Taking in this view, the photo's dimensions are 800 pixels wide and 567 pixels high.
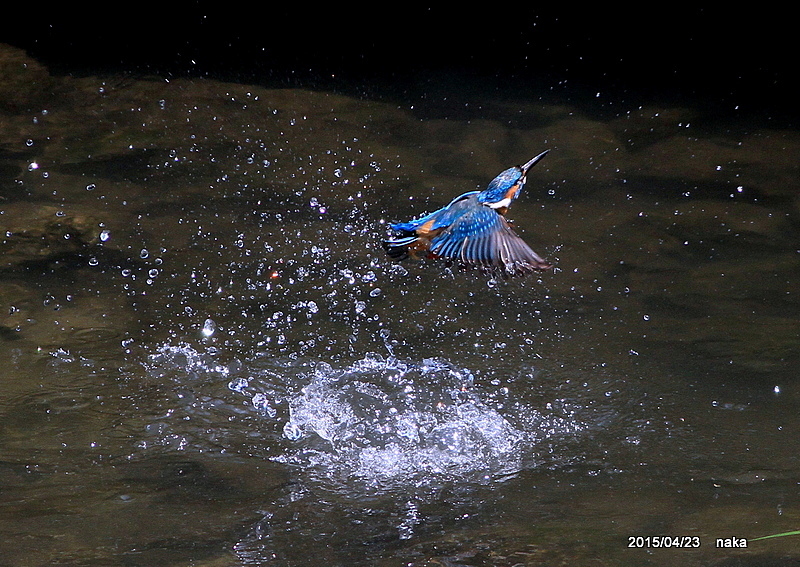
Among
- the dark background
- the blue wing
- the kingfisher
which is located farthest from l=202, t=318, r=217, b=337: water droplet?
the dark background

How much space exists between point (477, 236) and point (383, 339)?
784 millimetres

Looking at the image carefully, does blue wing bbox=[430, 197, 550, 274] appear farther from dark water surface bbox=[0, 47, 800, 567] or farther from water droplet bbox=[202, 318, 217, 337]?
water droplet bbox=[202, 318, 217, 337]

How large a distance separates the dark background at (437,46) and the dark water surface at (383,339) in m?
0.47

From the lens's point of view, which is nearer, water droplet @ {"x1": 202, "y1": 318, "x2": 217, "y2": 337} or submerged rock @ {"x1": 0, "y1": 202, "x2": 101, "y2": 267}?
water droplet @ {"x1": 202, "y1": 318, "x2": 217, "y2": 337}

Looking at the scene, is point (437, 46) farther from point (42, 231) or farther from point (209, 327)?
point (209, 327)

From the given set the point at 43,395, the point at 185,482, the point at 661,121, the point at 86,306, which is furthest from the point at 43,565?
the point at 661,121

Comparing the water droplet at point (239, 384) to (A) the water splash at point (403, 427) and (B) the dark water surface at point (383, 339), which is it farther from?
(A) the water splash at point (403, 427)

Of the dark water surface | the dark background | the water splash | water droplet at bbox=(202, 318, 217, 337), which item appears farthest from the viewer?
the dark background

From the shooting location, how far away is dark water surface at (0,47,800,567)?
2566 mm

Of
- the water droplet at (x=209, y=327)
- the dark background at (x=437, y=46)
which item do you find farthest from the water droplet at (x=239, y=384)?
the dark background at (x=437, y=46)

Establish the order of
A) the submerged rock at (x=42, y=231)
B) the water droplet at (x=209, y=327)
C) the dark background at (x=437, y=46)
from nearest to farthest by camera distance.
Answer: the water droplet at (x=209, y=327), the submerged rock at (x=42, y=231), the dark background at (x=437, y=46)

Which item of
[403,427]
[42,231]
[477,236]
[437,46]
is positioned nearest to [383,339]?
[403,427]

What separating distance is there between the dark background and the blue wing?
3.13 m

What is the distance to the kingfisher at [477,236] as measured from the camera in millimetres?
3006
